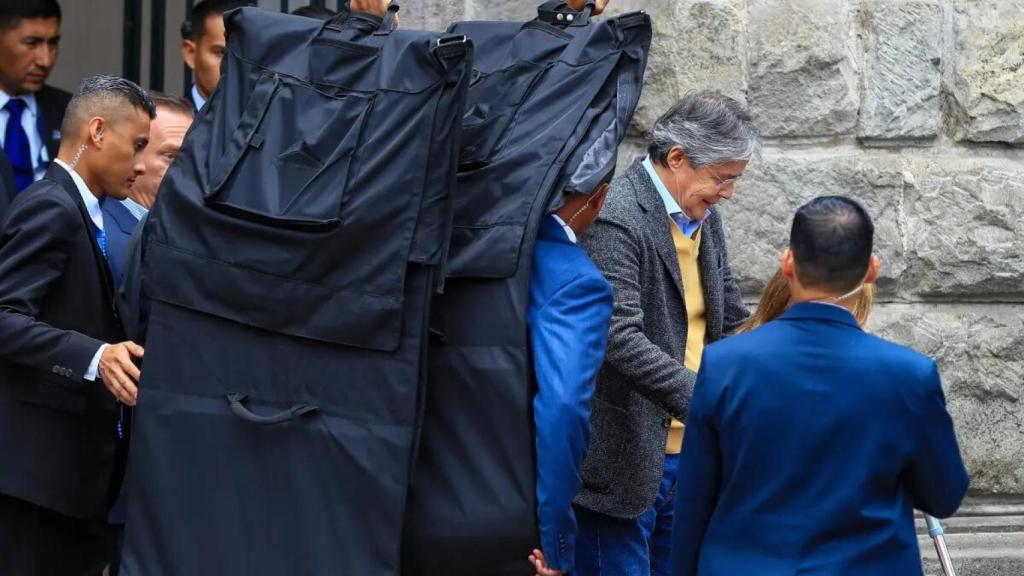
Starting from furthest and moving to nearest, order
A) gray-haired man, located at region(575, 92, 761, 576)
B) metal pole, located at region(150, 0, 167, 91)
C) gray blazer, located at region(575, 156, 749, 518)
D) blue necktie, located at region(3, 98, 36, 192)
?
1. metal pole, located at region(150, 0, 167, 91)
2. blue necktie, located at region(3, 98, 36, 192)
3. gray-haired man, located at region(575, 92, 761, 576)
4. gray blazer, located at region(575, 156, 749, 518)

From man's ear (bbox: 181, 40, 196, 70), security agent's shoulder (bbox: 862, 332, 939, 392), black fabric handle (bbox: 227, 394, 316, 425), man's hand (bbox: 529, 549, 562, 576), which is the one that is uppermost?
security agent's shoulder (bbox: 862, 332, 939, 392)

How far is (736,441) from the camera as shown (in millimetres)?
2834

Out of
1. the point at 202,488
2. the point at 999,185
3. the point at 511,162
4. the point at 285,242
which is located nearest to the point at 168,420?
the point at 202,488

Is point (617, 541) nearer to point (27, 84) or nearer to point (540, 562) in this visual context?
point (540, 562)

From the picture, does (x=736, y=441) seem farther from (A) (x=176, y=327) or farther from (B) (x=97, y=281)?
(B) (x=97, y=281)

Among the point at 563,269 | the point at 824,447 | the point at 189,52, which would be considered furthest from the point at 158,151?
the point at 824,447

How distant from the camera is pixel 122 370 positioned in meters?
3.38

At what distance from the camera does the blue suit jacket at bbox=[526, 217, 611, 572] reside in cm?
311

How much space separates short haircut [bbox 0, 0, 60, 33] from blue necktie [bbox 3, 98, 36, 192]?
0.75ft

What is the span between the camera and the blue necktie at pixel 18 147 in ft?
16.1

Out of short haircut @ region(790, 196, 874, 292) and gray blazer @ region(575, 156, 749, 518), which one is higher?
short haircut @ region(790, 196, 874, 292)

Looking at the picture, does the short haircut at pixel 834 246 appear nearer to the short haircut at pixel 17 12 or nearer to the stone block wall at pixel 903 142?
the stone block wall at pixel 903 142

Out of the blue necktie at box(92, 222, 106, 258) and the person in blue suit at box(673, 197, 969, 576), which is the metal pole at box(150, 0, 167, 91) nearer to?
the blue necktie at box(92, 222, 106, 258)

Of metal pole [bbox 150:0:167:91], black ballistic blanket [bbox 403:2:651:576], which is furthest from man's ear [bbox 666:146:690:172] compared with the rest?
metal pole [bbox 150:0:167:91]
